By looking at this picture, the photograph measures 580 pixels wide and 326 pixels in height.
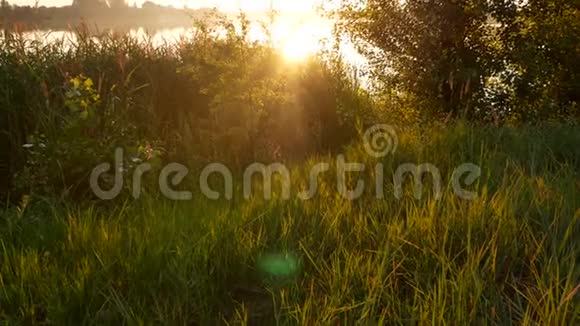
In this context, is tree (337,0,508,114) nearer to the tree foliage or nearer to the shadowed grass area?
the tree foliage

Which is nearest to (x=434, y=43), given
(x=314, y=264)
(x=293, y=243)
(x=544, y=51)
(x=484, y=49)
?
(x=484, y=49)

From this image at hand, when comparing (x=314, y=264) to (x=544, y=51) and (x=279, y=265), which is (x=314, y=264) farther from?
(x=544, y=51)

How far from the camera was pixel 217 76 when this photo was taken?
703cm

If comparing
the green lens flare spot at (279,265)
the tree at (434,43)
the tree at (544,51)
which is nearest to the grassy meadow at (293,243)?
the green lens flare spot at (279,265)

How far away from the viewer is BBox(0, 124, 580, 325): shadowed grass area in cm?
227

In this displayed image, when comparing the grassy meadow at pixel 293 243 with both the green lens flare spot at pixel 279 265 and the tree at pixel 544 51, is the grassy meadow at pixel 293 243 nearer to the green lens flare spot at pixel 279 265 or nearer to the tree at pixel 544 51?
the green lens flare spot at pixel 279 265

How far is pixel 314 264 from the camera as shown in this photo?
2547mm

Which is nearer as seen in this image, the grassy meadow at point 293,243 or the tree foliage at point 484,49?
the grassy meadow at point 293,243

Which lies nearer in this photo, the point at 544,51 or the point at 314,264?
the point at 314,264

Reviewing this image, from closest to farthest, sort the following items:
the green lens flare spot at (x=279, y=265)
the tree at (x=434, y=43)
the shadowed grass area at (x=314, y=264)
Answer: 1. the shadowed grass area at (x=314, y=264)
2. the green lens flare spot at (x=279, y=265)
3. the tree at (x=434, y=43)

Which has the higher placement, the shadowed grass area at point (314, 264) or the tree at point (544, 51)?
the tree at point (544, 51)

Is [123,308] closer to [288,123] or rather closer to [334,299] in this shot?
[334,299]

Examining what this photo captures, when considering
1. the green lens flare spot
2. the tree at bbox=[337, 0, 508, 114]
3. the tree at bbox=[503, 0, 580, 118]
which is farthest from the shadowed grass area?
the tree at bbox=[503, 0, 580, 118]

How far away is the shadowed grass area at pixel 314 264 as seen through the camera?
2268 millimetres
